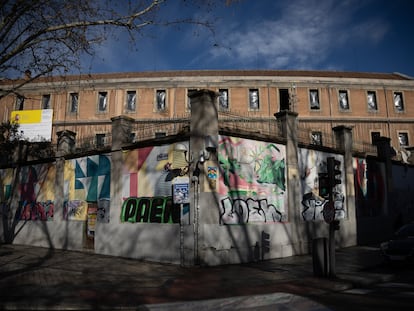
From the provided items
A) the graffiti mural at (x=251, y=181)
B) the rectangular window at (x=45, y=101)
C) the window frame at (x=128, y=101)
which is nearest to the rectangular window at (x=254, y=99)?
the window frame at (x=128, y=101)

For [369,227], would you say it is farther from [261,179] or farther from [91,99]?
[91,99]

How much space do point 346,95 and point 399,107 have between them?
574 centimetres

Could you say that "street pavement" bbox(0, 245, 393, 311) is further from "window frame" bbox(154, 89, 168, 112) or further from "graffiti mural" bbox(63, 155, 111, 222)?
"window frame" bbox(154, 89, 168, 112)

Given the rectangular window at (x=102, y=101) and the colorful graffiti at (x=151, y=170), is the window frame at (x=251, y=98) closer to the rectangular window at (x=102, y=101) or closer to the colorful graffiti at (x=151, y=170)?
the rectangular window at (x=102, y=101)

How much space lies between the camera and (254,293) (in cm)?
758

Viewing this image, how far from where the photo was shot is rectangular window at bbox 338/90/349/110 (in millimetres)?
34097

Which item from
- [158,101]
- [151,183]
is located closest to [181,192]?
[151,183]

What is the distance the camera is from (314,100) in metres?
34.0

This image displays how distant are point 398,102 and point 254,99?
1513 centimetres

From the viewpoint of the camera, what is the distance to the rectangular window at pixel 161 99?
33281 millimetres

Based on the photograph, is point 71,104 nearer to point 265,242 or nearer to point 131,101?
point 131,101

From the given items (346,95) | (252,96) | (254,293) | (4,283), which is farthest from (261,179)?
(346,95)

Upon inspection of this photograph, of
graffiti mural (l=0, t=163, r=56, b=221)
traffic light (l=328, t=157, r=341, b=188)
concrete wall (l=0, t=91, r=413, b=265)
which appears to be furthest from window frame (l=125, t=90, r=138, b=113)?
traffic light (l=328, t=157, r=341, b=188)

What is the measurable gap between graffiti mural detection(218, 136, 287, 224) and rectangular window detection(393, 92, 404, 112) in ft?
87.7
